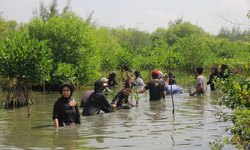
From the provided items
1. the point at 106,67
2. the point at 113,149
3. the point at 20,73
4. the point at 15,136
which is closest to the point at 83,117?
the point at 15,136

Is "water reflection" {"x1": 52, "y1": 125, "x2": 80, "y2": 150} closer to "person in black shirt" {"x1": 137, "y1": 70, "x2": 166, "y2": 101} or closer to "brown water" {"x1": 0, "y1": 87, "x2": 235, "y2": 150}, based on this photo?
"brown water" {"x1": 0, "y1": 87, "x2": 235, "y2": 150}

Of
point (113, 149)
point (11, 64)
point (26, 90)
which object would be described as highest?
point (11, 64)

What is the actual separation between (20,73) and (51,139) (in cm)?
752

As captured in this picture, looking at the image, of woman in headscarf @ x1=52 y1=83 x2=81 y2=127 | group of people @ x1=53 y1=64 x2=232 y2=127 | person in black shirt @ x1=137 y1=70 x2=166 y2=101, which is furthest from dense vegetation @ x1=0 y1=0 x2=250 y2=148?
woman in headscarf @ x1=52 y1=83 x2=81 y2=127

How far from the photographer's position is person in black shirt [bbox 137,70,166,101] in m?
12.7

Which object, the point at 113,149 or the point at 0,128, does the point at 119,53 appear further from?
the point at 113,149

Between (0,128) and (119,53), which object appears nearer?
(0,128)

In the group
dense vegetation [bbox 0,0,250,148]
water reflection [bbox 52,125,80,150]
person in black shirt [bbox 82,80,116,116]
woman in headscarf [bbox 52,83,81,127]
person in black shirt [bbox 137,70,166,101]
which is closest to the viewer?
dense vegetation [bbox 0,0,250,148]

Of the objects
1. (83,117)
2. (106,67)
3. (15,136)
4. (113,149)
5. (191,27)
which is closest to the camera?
(113,149)

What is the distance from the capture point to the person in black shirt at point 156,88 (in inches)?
500

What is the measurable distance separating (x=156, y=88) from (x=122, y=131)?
468cm

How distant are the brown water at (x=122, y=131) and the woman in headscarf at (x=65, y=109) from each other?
23 centimetres

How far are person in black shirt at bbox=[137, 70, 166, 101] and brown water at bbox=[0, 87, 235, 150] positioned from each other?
0.68m

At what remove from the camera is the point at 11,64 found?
1427 centimetres
